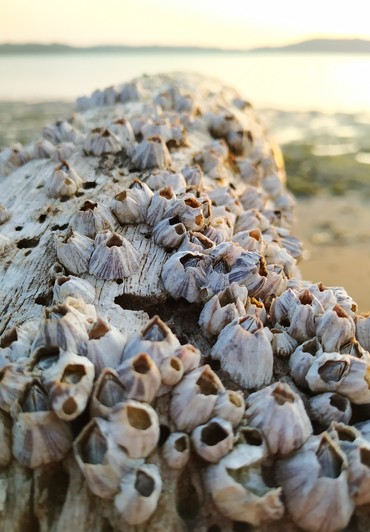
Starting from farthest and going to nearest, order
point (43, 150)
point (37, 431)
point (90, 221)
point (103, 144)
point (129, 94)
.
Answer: point (129, 94) < point (43, 150) < point (103, 144) < point (90, 221) < point (37, 431)

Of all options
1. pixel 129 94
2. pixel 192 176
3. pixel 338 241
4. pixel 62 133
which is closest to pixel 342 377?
pixel 192 176

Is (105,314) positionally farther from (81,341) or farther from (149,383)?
(149,383)

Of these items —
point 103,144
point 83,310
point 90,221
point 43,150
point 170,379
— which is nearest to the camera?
point 170,379

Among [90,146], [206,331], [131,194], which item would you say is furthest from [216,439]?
[90,146]

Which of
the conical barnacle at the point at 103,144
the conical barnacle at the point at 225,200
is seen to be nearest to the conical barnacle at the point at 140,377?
the conical barnacle at the point at 225,200

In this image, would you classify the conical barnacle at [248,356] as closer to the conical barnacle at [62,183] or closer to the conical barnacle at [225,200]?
the conical barnacle at [225,200]

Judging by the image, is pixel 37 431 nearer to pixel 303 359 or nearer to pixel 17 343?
pixel 17 343

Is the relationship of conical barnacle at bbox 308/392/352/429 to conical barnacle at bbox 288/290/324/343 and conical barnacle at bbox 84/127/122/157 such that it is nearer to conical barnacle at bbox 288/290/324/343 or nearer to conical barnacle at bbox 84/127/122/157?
conical barnacle at bbox 288/290/324/343

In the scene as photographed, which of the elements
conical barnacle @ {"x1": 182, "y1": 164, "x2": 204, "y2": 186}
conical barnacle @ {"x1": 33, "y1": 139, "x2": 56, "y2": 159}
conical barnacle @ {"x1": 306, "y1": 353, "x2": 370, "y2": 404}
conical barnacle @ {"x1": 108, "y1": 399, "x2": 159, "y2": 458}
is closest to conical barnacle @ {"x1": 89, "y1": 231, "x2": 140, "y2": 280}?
conical barnacle @ {"x1": 108, "y1": 399, "x2": 159, "y2": 458}
